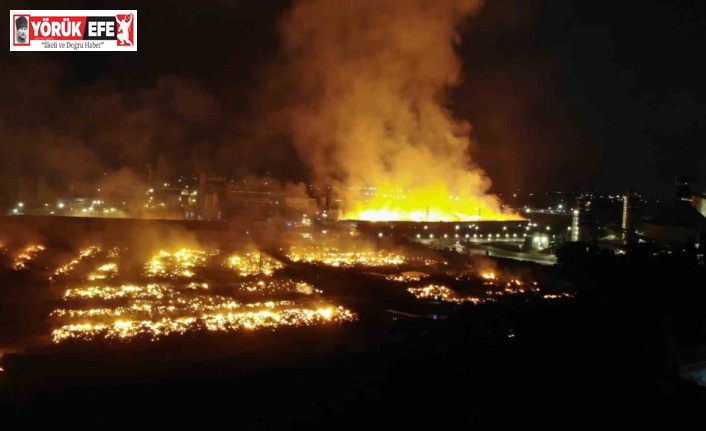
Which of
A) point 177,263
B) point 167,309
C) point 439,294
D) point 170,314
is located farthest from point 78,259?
point 439,294

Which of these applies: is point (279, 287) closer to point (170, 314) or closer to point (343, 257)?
point (170, 314)

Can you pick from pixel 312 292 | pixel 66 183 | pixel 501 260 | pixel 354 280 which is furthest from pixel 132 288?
pixel 66 183

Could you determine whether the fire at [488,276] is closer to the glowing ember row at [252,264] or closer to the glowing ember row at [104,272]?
the glowing ember row at [252,264]

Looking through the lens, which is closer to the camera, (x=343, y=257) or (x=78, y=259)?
(x=78, y=259)

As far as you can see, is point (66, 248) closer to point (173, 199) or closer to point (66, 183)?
point (66, 183)

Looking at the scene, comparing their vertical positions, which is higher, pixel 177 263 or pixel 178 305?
pixel 177 263

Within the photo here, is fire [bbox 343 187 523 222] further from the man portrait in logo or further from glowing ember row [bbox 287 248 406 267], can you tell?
the man portrait in logo

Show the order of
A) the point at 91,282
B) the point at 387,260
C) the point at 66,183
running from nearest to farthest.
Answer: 1. the point at 91,282
2. the point at 387,260
3. the point at 66,183
